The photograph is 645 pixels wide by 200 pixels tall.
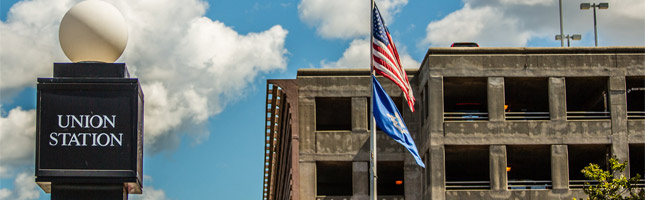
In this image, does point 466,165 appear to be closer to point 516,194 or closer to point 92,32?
point 516,194

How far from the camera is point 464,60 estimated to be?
49125 millimetres

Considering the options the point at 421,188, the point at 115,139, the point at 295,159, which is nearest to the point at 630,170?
the point at 421,188

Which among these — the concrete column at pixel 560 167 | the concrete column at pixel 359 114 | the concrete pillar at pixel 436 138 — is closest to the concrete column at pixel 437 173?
the concrete pillar at pixel 436 138

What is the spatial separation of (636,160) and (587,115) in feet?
10.3

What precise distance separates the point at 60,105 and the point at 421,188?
26.6m

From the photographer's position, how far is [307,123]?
51.5m

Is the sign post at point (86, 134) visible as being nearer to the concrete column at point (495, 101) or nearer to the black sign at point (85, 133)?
the black sign at point (85, 133)

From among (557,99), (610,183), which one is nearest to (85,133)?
(610,183)

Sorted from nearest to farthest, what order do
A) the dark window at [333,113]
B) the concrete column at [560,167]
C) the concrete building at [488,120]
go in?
the concrete column at [560,167] → the concrete building at [488,120] → the dark window at [333,113]

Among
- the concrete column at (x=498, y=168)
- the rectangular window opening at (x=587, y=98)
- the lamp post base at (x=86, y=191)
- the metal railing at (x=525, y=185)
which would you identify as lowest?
the lamp post base at (x=86, y=191)

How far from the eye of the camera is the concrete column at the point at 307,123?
5138 centimetres

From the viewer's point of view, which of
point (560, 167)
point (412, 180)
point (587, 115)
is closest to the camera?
point (560, 167)

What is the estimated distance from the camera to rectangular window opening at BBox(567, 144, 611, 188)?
1941 inches

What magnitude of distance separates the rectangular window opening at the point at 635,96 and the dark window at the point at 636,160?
5.33ft
